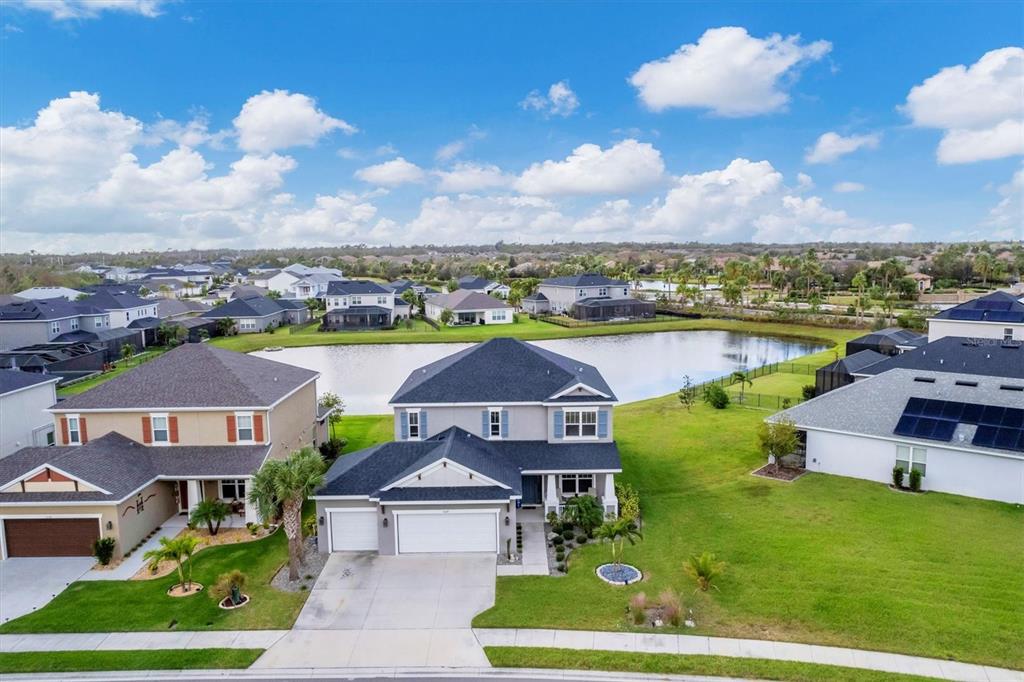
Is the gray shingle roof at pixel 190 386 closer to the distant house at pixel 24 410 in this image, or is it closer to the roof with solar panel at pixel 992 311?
the distant house at pixel 24 410

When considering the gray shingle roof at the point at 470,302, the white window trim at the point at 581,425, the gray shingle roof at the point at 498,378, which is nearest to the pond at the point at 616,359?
the gray shingle roof at the point at 498,378

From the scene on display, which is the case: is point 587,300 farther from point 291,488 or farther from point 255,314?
point 291,488

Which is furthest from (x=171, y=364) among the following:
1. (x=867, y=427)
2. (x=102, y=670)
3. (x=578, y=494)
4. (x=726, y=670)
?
(x=867, y=427)

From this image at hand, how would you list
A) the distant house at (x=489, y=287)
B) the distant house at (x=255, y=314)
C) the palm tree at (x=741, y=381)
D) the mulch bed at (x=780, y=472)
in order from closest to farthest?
the mulch bed at (x=780, y=472)
the palm tree at (x=741, y=381)
the distant house at (x=255, y=314)
the distant house at (x=489, y=287)

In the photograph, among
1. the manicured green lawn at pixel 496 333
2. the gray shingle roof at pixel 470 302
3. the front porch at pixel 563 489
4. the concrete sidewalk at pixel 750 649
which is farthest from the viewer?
the gray shingle roof at pixel 470 302

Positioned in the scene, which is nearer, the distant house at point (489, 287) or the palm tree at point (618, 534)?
the palm tree at point (618, 534)

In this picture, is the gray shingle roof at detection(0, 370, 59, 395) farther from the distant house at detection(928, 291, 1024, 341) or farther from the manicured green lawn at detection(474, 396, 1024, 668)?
the distant house at detection(928, 291, 1024, 341)
